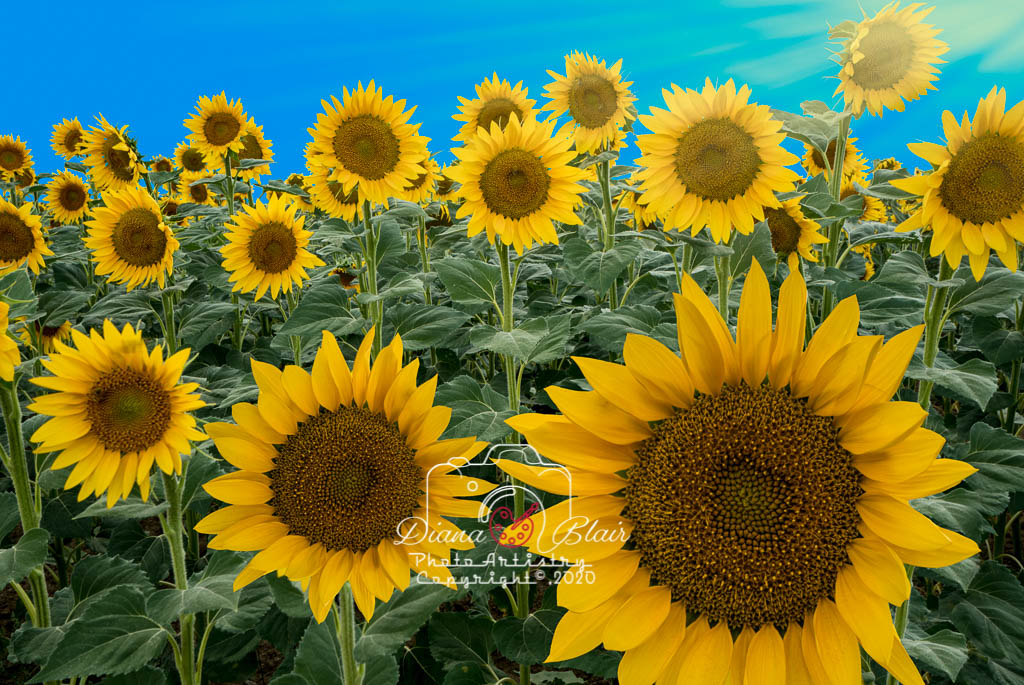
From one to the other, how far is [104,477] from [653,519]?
5.64 feet

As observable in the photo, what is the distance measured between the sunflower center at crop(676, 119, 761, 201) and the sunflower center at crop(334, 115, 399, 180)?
139 centimetres

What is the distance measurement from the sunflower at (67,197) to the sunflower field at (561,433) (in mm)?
2624

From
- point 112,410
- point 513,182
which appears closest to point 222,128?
point 513,182

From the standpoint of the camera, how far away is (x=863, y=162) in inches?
230

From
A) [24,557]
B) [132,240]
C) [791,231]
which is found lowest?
[24,557]

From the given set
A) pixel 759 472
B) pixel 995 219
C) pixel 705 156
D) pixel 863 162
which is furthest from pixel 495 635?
pixel 863 162

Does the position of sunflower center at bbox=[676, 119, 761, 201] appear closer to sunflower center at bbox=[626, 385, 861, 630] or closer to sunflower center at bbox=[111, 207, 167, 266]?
sunflower center at bbox=[626, 385, 861, 630]

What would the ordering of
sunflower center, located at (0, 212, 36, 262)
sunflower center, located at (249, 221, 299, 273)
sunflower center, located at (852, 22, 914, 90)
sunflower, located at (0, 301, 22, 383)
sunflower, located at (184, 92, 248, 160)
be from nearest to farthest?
sunflower, located at (0, 301, 22, 383) → sunflower center, located at (852, 22, 914, 90) → sunflower center, located at (249, 221, 299, 273) → sunflower center, located at (0, 212, 36, 262) → sunflower, located at (184, 92, 248, 160)

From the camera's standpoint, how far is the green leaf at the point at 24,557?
6.78 feet

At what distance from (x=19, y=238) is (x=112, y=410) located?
9.32 ft

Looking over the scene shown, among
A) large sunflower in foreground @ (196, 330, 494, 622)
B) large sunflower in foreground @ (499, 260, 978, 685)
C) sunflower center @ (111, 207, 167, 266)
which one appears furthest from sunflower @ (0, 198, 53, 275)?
large sunflower in foreground @ (499, 260, 978, 685)

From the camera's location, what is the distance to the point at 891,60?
345cm

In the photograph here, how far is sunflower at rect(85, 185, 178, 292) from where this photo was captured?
392 cm

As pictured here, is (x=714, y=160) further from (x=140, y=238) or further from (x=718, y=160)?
(x=140, y=238)
